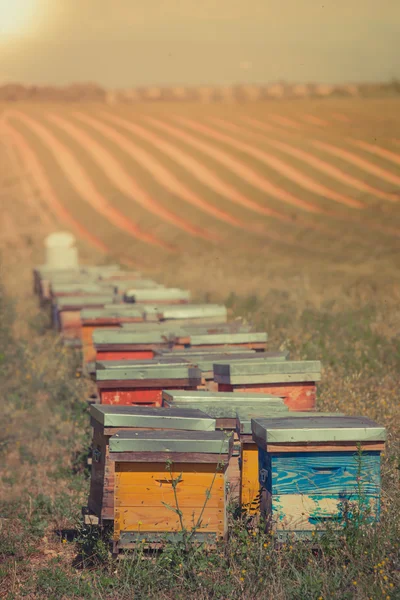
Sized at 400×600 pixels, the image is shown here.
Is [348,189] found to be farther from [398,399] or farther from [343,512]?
[343,512]

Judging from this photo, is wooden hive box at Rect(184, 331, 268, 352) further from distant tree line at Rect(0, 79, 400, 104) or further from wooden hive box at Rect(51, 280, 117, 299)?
distant tree line at Rect(0, 79, 400, 104)

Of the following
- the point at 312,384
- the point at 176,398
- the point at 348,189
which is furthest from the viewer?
the point at 348,189

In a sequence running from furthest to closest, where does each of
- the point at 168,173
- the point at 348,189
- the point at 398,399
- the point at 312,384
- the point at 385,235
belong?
the point at 168,173 → the point at 348,189 → the point at 385,235 → the point at 398,399 → the point at 312,384

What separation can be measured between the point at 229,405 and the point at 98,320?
5568 mm

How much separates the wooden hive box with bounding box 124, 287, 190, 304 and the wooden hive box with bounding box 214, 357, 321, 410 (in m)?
6.02

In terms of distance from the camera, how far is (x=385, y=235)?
95.6 feet

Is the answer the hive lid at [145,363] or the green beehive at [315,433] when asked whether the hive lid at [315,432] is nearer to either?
the green beehive at [315,433]

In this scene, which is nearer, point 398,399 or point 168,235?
point 398,399

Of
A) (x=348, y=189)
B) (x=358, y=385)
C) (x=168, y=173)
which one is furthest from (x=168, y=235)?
(x=358, y=385)

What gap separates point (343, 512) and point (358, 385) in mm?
4451

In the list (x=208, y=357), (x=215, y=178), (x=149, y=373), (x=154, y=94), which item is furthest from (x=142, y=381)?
(x=154, y=94)

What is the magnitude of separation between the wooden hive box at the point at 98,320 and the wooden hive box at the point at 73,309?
1236 millimetres

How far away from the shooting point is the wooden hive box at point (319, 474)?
506cm

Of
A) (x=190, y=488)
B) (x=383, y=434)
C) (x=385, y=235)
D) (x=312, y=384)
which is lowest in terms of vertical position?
(x=190, y=488)
